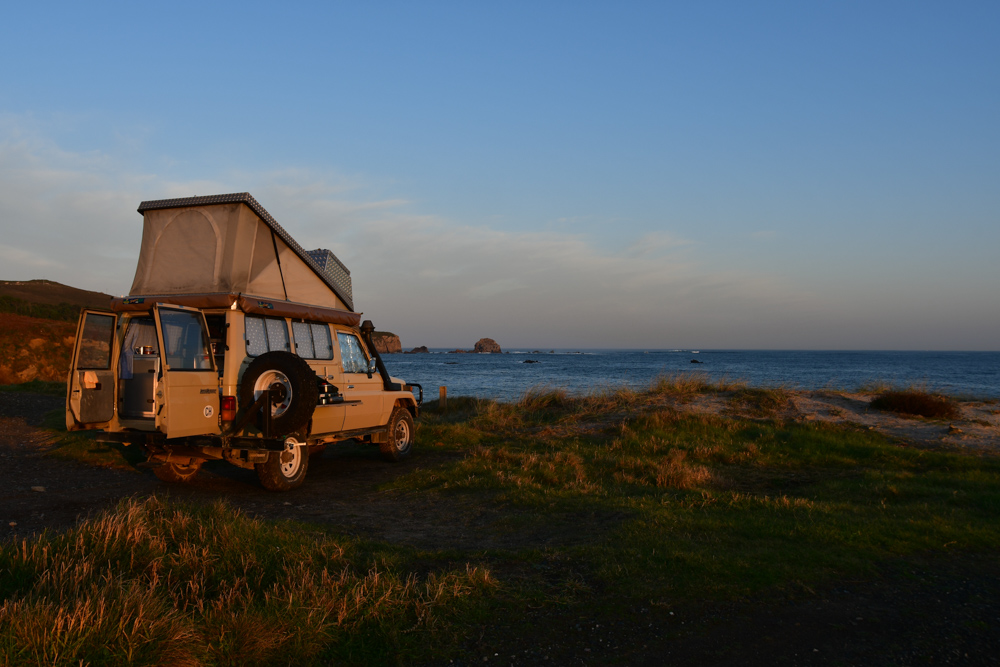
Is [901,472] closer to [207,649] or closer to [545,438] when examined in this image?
[545,438]

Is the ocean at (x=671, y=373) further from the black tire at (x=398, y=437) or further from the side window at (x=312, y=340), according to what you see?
the side window at (x=312, y=340)

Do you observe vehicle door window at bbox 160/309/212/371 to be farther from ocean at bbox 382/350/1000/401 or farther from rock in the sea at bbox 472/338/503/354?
rock in the sea at bbox 472/338/503/354

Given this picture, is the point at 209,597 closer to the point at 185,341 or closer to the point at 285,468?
the point at 185,341

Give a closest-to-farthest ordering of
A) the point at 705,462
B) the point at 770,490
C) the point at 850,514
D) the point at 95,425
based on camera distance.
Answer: the point at 850,514 < the point at 95,425 < the point at 770,490 < the point at 705,462

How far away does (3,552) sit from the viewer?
4.19m

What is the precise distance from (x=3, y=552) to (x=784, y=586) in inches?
219

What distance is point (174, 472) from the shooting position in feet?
30.4

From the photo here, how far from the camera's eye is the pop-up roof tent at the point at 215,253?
8.84 metres

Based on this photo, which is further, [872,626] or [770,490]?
[770,490]

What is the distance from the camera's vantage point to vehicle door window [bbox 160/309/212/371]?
307 inches

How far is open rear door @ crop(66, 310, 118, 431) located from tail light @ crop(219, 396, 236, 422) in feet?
4.57

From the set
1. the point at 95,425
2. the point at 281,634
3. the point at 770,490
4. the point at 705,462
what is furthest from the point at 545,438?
the point at 281,634

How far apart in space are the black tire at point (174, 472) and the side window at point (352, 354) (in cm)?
271

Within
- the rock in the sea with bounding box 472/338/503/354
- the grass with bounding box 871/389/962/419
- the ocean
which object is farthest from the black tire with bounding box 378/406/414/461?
the rock in the sea with bounding box 472/338/503/354
